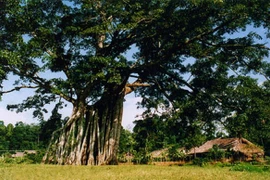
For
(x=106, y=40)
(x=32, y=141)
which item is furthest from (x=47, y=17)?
(x=32, y=141)

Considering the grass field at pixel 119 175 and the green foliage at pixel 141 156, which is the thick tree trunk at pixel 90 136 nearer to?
the green foliage at pixel 141 156

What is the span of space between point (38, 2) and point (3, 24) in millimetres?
2294

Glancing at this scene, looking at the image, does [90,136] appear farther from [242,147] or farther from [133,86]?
[242,147]

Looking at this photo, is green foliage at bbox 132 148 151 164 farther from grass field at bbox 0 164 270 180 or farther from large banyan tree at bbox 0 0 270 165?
grass field at bbox 0 164 270 180

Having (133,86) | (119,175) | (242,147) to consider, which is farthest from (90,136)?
(242,147)

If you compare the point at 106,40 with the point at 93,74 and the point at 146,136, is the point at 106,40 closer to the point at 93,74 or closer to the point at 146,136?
the point at 93,74

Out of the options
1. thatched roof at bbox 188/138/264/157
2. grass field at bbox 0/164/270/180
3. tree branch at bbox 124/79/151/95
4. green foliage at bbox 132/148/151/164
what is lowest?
grass field at bbox 0/164/270/180

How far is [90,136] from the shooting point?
1827 cm

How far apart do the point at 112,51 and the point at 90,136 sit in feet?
17.6

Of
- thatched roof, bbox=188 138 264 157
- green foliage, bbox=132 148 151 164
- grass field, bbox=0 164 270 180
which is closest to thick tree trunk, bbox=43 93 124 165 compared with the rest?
green foliage, bbox=132 148 151 164

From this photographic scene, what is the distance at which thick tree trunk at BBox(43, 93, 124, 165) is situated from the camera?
17.2m

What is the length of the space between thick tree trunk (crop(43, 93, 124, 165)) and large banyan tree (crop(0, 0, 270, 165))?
0.19ft

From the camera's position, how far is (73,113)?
59.4 feet

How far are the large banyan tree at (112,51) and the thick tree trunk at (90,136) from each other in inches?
2.3
